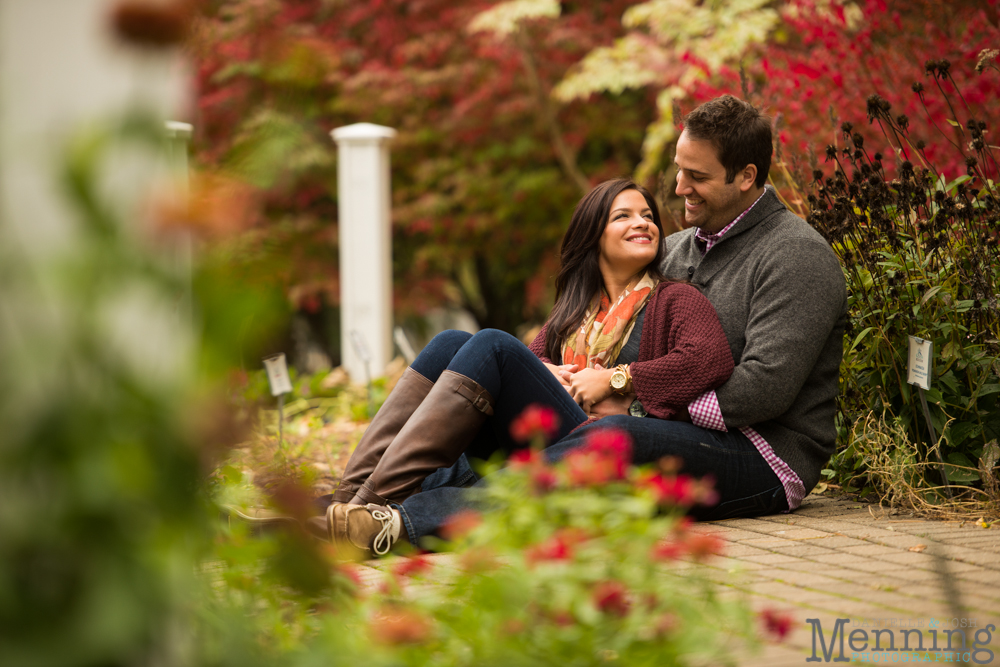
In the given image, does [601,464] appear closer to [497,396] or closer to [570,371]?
[497,396]

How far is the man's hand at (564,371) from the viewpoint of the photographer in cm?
296

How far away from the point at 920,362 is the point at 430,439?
4.82ft

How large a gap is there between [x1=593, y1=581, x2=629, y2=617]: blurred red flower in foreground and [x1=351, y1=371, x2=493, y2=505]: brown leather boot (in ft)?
4.56

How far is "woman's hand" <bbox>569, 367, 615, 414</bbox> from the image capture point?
283 cm

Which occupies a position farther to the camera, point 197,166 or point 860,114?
point 860,114

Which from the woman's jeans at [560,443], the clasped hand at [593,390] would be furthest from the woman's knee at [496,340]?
the clasped hand at [593,390]

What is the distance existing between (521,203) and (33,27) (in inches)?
312

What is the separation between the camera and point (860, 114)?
552 centimetres

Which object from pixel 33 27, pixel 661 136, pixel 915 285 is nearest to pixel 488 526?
pixel 33 27

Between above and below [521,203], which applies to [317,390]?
below

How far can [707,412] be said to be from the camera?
2650 mm

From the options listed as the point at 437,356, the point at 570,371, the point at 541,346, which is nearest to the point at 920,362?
the point at 570,371

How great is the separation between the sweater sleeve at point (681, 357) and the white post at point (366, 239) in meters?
3.80

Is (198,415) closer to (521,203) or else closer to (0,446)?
(0,446)
